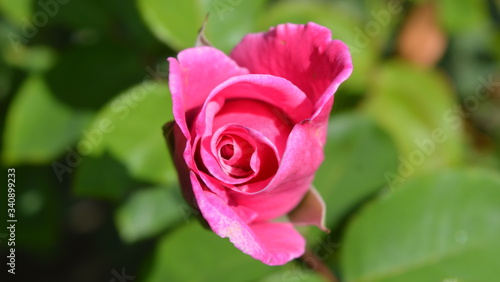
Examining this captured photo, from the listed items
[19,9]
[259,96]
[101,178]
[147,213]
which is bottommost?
[147,213]

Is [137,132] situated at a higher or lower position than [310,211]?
lower

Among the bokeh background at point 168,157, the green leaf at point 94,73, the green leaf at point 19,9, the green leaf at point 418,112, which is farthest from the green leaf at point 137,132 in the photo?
the green leaf at point 418,112

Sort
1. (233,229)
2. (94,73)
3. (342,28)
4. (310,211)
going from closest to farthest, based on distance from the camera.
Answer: (233,229) < (310,211) < (94,73) < (342,28)

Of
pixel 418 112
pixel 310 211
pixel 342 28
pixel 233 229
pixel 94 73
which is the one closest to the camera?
pixel 233 229

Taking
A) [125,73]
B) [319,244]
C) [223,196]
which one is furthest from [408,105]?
[223,196]

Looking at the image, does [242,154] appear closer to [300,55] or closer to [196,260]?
[300,55]

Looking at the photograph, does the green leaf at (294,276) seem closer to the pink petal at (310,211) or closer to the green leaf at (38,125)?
the pink petal at (310,211)

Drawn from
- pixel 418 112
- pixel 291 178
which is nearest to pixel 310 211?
pixel 291 178

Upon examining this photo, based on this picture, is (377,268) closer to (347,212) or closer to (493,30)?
(347,212)

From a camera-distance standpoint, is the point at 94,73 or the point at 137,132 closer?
the point at 137,132
